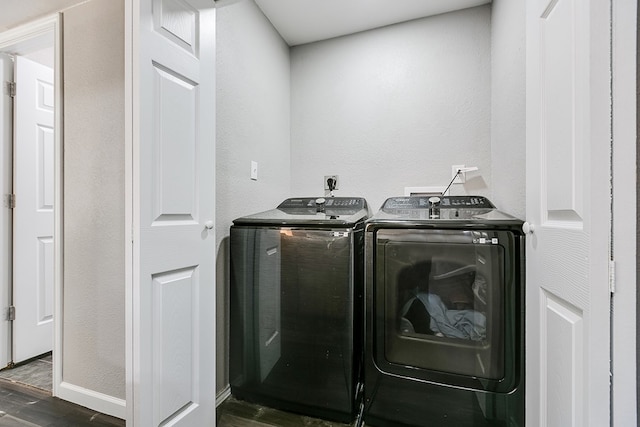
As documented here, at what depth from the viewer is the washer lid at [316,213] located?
1.54 metres

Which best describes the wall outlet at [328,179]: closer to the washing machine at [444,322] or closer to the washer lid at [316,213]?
the washer lid at [316,213]

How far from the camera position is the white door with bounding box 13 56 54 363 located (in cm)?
197

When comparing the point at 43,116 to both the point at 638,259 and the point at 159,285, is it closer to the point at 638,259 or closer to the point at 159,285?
the point at 159,285

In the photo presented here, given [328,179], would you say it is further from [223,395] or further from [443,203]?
[223,395]

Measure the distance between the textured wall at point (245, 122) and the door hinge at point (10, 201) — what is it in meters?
1.54

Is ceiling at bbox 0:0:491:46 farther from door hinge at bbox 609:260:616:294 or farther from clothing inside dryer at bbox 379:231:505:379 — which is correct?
door hinge at bbox 609:260:616:294

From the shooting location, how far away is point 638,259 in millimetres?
643

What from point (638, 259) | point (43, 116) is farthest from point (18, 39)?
point (638, 259)

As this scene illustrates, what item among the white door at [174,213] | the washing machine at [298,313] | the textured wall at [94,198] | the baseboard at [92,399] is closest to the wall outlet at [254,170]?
the washing machine at [298,313]

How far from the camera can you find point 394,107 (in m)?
2.27

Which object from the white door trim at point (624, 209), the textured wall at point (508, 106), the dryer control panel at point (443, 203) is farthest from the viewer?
the dryer control panel at point (443, 203)

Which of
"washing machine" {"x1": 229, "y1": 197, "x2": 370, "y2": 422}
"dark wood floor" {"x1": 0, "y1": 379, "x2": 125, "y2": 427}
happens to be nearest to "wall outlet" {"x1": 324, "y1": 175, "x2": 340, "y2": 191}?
"washing machine" {"x1": 229, "y1": 197, "x2": 370, "y2": 422}

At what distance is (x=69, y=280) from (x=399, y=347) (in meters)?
1.78

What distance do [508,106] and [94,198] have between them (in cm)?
233
